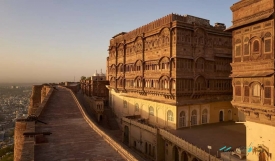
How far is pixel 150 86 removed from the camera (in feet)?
94.0

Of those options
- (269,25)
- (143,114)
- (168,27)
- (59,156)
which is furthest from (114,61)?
(269,25)

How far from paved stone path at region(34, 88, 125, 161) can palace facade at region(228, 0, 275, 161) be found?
8.56 meters

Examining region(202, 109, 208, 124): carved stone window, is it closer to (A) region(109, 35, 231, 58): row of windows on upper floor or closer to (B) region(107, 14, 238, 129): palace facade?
(B) region(107, 14, 238, 129): palace facade

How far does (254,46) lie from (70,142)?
1487cm

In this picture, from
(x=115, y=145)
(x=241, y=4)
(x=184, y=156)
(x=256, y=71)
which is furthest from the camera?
(x=184, y=156)

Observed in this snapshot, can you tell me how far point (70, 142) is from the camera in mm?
16906

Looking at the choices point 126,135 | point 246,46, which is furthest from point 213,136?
point 126,135

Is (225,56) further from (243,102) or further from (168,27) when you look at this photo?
(243,102)

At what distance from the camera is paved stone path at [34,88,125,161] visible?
1392 centimetres

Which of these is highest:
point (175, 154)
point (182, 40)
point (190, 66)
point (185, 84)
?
point (182, 40)

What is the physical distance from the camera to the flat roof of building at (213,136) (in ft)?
59.2

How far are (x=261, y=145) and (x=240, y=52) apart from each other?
5.83m

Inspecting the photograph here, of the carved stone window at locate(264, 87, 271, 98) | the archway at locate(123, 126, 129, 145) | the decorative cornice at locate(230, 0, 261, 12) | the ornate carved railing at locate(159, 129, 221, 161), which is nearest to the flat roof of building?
the ornate carved railing at locate(159, 129, 221, 161)

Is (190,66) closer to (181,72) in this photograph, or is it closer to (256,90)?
(181,72)
